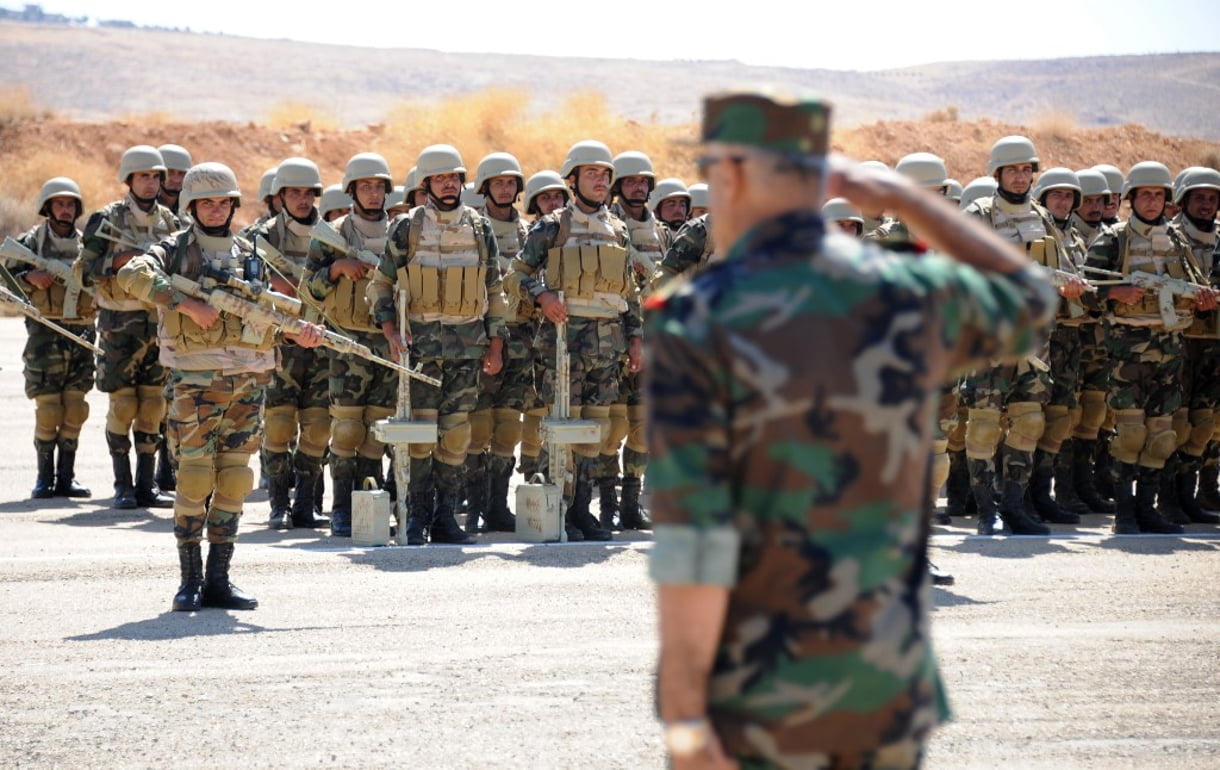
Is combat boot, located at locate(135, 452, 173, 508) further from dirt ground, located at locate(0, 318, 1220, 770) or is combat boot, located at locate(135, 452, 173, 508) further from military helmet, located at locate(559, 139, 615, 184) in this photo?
military helmet, located at locate(559, 139, 615, 184)

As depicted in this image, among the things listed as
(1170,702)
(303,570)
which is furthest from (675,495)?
(303,570)

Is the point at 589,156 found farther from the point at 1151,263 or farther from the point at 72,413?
the point at 72,413

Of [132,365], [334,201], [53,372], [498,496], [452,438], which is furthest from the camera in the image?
[53,372]

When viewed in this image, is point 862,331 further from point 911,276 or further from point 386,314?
point 386,314

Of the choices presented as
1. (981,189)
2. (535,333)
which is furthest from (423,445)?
(981,189)

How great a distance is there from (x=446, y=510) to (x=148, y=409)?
10.4 ft

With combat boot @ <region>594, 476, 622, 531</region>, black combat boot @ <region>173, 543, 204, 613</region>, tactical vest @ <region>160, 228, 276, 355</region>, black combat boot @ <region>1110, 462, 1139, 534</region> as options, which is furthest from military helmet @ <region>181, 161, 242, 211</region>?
black combat boot @ <region>1110, 462, 1139, 534</region>

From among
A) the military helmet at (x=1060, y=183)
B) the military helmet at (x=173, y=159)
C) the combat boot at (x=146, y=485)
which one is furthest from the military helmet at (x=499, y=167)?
the military helmet at (x=1060, y=183)

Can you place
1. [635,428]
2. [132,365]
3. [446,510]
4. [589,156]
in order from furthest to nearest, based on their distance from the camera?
[132,365] → [635,428] → [589,156] → [446,510]

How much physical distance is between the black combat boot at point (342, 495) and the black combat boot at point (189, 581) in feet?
8.54

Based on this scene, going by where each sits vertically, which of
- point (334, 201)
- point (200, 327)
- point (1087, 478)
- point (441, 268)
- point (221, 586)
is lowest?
point (221, 586)

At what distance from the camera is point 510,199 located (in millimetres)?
12469

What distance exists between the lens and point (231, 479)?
→ 8586 mm

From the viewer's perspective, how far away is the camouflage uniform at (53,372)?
43.6 ft
